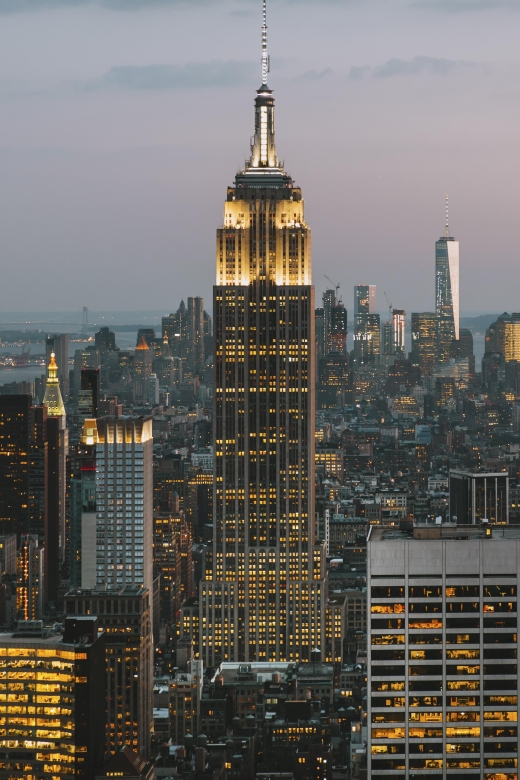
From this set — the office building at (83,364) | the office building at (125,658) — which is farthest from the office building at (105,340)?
the office building at (125,658)

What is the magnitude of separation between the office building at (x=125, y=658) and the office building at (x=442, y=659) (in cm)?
3258

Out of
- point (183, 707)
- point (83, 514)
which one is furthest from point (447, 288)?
point (183, 707)

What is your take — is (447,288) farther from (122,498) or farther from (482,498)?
(122,498)

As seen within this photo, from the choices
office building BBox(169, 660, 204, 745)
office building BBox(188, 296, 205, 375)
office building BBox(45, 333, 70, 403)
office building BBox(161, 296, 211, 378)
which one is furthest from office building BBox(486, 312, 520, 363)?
office building BBox(169, 660, 204, 745)

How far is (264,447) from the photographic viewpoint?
106938mm

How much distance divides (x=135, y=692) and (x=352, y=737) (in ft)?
33.4

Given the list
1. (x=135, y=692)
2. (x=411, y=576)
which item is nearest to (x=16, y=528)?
(x=135, y=692)

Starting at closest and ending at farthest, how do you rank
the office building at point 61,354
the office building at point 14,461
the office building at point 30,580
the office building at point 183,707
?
1. the office building at point 183,707
2. the office building at point 30,580
3. the office building at point 14,461
4. the office building at point 61,354

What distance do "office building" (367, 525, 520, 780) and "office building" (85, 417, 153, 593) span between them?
4635cm

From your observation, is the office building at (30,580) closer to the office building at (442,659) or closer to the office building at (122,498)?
the office building at (122,498)

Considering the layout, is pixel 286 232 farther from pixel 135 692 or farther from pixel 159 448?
pixel 159 448

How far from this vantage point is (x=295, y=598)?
10619 centimetres

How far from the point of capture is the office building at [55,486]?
117 m

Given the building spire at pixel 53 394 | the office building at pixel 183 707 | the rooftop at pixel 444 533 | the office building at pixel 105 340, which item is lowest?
the office building at pixel 183 707
